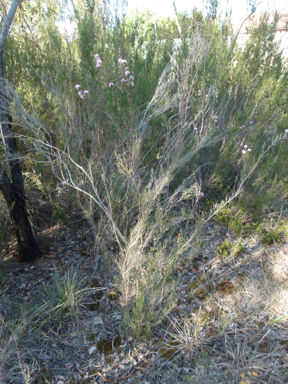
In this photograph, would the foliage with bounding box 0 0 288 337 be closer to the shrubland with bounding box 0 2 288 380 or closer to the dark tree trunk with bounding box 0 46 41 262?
the shrubland with bounding box 0 2 288 380

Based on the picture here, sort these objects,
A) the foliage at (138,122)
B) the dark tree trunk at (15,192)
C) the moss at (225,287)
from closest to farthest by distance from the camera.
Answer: the moss at (225,287)
the dark tree trunk at (15,192)
the foliage at (138,122)

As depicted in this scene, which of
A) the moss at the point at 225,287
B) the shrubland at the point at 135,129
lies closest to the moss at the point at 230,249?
the shrubland at the point at 135,129

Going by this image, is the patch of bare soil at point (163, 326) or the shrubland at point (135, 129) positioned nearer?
the patch of bare soil at point (163, 326)

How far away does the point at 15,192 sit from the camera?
7.88ft

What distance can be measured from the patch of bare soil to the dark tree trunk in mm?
175

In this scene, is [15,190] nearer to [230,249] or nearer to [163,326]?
[163,326]

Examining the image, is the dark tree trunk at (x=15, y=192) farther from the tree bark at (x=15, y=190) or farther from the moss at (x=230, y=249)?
the moss at (x=230, y=249)

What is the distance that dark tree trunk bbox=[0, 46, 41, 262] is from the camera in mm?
2299

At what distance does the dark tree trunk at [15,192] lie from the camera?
7.54 ft

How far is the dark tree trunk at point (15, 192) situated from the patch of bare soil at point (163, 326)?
17 centimetres

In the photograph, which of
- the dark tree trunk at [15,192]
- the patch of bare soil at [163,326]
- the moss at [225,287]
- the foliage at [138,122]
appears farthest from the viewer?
the foliage at [138,122]

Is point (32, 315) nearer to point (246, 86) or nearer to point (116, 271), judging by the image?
point (116, 271)

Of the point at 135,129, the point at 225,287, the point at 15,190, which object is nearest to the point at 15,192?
the point at 15,190

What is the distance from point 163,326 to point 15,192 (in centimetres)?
177
